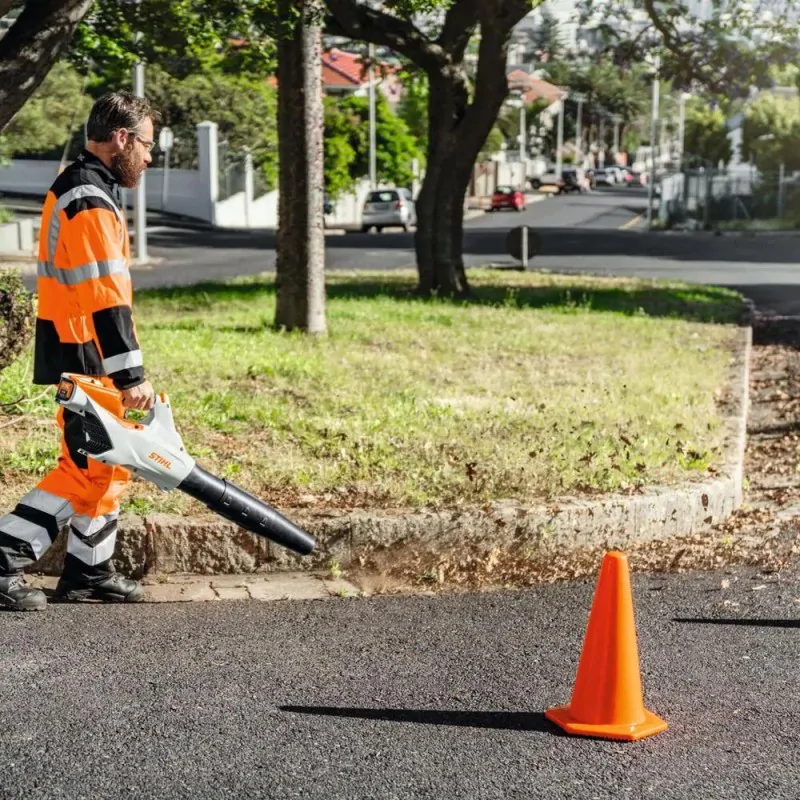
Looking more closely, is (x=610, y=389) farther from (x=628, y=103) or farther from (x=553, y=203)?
(x=628, y=103)

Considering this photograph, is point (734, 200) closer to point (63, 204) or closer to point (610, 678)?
point (63, 204)

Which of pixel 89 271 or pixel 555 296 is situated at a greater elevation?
pixel 89 271

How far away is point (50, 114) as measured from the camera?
131 ft

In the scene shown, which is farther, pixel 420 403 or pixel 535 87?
pixel 535 87

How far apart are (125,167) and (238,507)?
4.49ft

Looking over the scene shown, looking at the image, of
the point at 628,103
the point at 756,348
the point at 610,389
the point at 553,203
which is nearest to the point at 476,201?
the point at 553,203

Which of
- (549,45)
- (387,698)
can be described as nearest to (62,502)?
(387,698)

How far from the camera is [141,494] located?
661cm

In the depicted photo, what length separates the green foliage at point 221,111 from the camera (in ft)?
162

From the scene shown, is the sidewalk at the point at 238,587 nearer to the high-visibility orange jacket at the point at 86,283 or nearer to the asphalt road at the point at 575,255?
the high-visibility orange jacket at the point at 86,283

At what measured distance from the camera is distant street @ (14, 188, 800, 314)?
26.6 m

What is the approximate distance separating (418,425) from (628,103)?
127 meters

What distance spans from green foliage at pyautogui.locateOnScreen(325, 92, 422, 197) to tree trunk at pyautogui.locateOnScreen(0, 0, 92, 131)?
150ft

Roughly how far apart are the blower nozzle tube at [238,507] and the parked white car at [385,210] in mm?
43650
